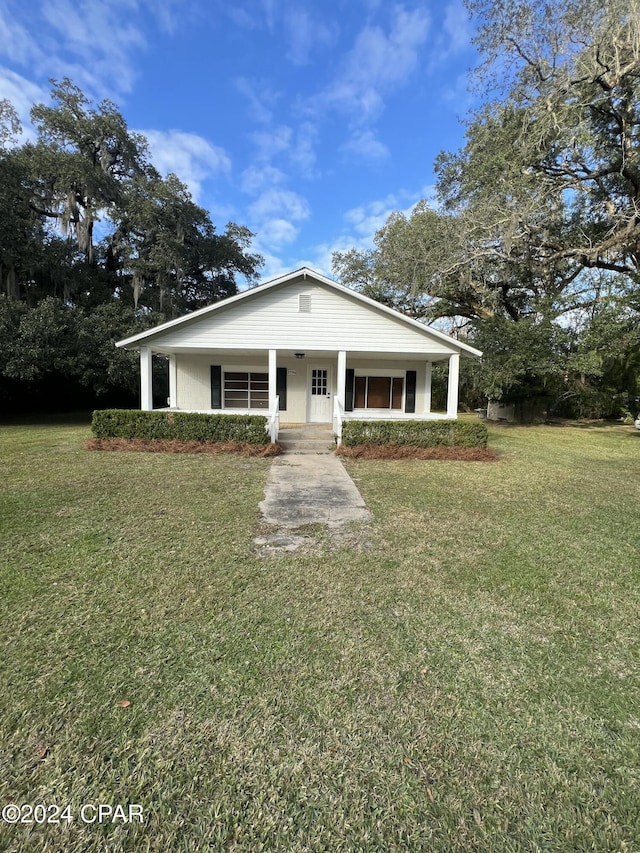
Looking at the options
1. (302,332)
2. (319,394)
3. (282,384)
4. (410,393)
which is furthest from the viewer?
(319,394)

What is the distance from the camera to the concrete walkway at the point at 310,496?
504 centimetres

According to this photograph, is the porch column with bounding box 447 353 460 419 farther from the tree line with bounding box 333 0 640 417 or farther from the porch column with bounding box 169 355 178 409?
the porch column with bounding box 169 355 178 409

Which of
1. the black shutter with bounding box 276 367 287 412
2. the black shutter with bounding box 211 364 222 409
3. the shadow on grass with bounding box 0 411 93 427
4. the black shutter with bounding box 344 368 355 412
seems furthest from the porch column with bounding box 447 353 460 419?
the shadow on grass with bounding box 0 411 93 427

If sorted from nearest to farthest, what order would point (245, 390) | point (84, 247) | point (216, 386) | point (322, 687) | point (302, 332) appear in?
1. point (322, 687)
2. point (302, 332)
3. point (216, 386)
4. point (245, 390)
5. point (84, 247)

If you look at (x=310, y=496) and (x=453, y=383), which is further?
(x=453, y=383)

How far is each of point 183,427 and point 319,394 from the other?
5.83 m

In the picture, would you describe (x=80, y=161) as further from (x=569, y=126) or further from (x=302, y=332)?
(x=569, y=126)

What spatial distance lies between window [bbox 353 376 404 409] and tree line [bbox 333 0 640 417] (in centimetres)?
470

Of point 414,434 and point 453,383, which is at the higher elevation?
point 453,383

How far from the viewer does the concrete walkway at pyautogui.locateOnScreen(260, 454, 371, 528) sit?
5.04 m

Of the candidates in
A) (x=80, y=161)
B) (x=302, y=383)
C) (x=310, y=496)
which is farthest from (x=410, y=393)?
(x=80, y=161)

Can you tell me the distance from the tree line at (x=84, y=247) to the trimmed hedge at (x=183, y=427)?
6428 millimetres

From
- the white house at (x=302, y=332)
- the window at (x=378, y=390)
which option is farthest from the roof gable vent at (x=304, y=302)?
the window at (x=378, y=390)

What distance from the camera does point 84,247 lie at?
625 inches
